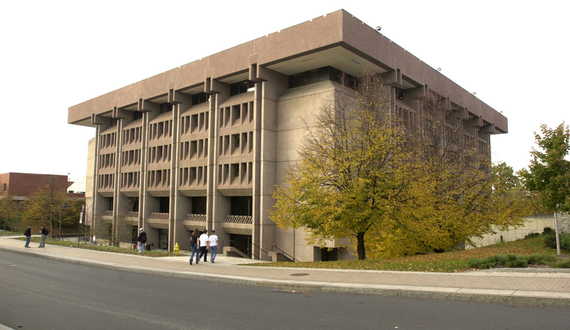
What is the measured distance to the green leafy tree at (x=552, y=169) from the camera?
47.9 feet

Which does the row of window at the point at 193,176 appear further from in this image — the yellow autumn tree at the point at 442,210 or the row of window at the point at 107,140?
the yellow autumn tree at the point at 442,210

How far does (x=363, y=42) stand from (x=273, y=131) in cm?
999

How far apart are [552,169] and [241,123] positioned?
2488cm

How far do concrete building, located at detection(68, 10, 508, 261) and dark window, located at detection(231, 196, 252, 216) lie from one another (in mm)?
91

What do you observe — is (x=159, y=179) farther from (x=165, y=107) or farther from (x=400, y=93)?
(x=400, y=93)

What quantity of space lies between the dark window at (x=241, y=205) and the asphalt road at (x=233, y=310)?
77.8 feet

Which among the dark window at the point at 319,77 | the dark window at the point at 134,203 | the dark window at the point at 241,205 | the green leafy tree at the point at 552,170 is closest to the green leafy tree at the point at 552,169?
the green leafy tree at the point at 552,170

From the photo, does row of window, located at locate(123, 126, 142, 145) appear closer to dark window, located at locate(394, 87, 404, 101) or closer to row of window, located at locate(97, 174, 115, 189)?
row of window, located at locate(97, 174, 115, 189)

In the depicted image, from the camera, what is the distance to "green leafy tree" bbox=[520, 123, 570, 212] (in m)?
14.6

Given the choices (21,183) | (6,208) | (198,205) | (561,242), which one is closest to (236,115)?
(198,205)

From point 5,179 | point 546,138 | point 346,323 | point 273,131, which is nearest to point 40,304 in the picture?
point 346,323

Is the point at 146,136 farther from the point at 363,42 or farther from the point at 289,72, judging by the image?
the point at 363,42

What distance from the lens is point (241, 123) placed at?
3547 cm

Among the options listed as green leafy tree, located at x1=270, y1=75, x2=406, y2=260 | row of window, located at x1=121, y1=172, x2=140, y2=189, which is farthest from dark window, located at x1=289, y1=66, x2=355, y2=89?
row of window, located at x1=121, y1=172, x2=140, y2=189
